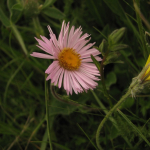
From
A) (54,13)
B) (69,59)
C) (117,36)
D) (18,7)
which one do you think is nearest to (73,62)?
(69,59)

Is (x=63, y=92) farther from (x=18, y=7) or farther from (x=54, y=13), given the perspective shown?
(x=18, y=7)

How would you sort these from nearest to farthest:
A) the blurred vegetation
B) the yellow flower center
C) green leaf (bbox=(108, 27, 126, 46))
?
green leaf (bbox=(108, 27, 126, 46))
the yellow flower center
the blurred vegetation

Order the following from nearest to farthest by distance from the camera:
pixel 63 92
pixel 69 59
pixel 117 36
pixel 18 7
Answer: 1. pixel 117 36
2. pixel 69 59
3. pixel 18 7
4. pixel 63 92

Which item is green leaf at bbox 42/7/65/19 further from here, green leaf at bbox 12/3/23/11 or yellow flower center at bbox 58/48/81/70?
yellow flower center at bbox 58/48/81/70

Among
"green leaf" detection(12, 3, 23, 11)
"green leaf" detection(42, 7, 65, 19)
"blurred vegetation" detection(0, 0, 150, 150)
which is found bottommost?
"blurred vegetation" detection(0, 0, 150, 150)

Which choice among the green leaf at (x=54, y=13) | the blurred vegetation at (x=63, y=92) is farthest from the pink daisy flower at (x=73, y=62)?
the green leaf at (x=54, y=13)

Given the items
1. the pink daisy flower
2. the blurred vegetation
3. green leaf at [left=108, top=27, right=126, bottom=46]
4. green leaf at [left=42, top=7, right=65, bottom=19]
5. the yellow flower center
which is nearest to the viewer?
green leaf at [left=108, top=27, right=126, bottom=46]

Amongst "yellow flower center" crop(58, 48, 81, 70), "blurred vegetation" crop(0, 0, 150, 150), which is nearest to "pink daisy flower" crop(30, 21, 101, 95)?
"yellow flower center" crop(58, 48, 81, 70)
